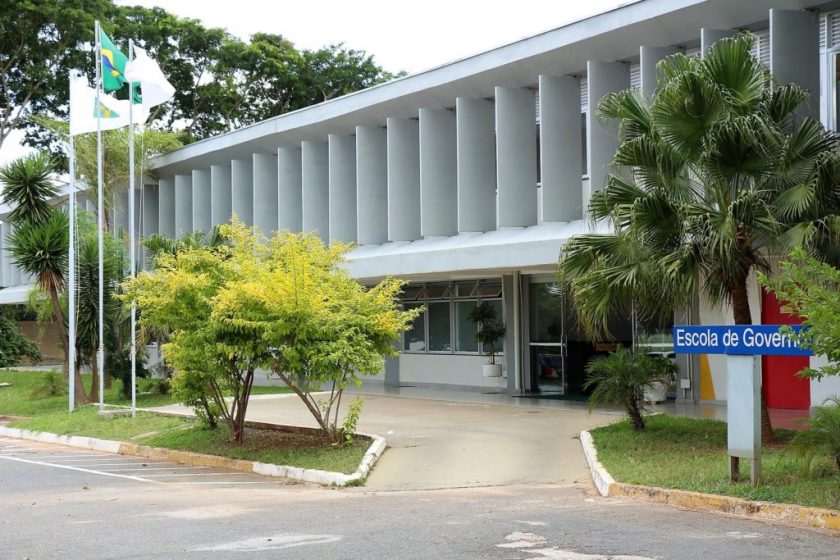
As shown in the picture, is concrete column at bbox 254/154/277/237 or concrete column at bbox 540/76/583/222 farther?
concrete column at bbox 254/154/277/237

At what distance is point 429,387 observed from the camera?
28469 mm

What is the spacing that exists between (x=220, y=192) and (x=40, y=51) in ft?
49.2

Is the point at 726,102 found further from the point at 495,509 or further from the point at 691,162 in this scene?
the point at 495,509

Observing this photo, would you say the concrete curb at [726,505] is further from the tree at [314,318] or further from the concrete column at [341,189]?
the concrete column at [341,189]

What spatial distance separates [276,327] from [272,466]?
198 centimetres

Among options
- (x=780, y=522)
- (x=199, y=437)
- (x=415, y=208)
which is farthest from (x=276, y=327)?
(x=415, y=208)

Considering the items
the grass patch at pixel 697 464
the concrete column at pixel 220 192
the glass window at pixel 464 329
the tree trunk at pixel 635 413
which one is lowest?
the grass patch at pixel 697 464

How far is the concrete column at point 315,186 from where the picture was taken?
29109 millimetres

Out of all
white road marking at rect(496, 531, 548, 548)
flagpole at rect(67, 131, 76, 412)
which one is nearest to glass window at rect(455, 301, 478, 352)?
flagpole at rect(67, 131, 76, 412)

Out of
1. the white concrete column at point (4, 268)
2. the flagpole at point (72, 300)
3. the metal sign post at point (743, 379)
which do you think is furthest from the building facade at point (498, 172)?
the white concrete column at point (4, 268)

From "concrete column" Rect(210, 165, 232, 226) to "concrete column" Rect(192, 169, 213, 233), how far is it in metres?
0.93

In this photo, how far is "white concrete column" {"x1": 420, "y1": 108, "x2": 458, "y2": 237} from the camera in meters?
24.6

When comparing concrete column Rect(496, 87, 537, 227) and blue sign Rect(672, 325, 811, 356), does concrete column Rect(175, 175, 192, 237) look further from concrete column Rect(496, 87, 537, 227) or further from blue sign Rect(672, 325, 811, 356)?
blue sign Rect(672, 325, 811, 356)

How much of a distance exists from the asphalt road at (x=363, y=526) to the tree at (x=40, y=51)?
31.9 metres
